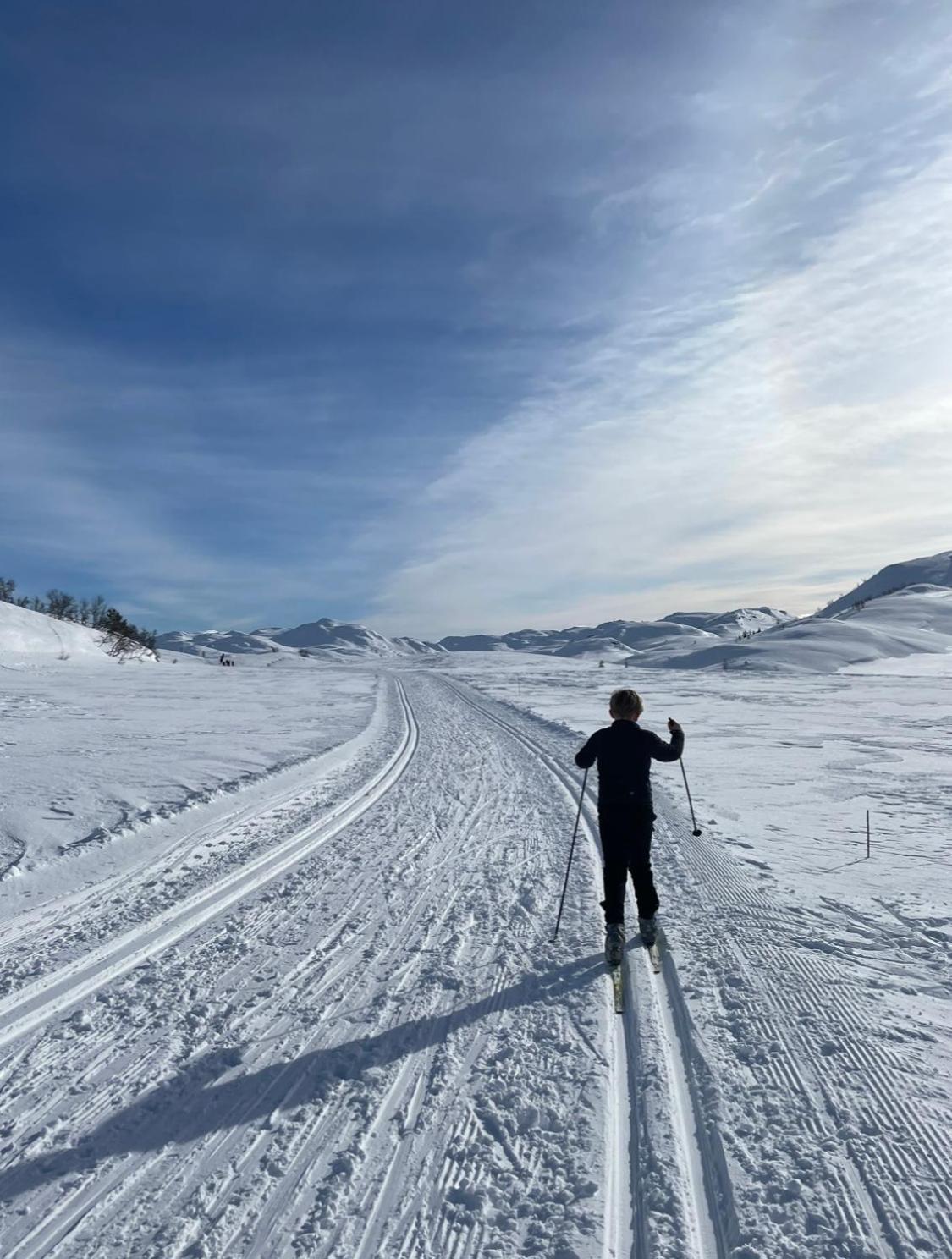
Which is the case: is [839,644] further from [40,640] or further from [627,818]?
[40,640]

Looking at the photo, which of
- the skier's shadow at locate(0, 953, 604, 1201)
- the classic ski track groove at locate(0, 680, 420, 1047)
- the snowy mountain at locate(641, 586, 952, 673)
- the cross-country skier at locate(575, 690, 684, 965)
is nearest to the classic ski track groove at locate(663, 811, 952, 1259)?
the cross-country skier at locate(575, 690, 684, 965)

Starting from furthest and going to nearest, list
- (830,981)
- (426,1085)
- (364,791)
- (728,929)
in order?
(364,791) → (728,929) → (830,981) → (426,1085)

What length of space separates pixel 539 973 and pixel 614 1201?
2.08m

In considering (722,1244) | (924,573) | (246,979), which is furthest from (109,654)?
(924,573)

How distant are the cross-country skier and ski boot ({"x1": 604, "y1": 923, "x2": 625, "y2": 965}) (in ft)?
0.10

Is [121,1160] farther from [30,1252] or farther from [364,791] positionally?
[364,791]

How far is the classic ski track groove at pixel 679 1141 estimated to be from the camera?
109 inches

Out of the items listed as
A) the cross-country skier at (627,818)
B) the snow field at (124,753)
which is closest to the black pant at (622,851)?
the cross-country skier at (627,818)

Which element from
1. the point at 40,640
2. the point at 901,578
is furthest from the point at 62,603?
the point at 901,578

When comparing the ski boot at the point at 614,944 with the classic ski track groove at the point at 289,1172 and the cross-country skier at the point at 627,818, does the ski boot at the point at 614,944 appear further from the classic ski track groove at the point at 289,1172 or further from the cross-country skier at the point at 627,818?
the classic ski track groove at the point at 289,1172

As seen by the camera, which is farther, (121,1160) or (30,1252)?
(121,1160)

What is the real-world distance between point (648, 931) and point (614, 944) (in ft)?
1.27

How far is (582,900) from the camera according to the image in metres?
6.47

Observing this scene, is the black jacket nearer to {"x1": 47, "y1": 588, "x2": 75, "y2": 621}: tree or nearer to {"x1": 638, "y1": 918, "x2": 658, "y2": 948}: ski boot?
{"x1": 638, "y1": 918, "x2": 658, "y2": 948}: ski boot
